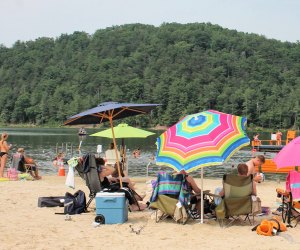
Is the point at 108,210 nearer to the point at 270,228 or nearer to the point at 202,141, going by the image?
the point at 202,141

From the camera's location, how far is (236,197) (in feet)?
24.5

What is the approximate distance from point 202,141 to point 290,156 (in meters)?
1.32

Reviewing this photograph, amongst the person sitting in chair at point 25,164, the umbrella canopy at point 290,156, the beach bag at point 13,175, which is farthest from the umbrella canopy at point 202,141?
the person sitting in chair at point 25,164

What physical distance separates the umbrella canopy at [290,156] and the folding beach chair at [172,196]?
4.88ft

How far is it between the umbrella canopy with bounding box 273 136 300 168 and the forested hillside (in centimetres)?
10378

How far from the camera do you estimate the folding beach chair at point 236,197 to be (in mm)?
7441

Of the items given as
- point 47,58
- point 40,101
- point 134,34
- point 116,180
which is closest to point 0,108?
point 40,101

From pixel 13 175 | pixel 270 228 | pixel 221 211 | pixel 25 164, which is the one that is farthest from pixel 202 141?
pixel 25 164

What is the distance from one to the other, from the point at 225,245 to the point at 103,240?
1633mm

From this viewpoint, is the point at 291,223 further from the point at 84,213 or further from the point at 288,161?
the point at 84,213

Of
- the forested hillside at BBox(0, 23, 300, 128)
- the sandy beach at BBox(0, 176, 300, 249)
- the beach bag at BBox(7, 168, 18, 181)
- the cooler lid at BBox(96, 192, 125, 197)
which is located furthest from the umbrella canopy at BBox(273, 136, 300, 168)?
the forested hillside at BBox(0, 23, 300, 128)

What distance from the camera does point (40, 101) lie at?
146 metres

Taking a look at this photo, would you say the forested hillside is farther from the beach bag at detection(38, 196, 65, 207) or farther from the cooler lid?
the cooler lid

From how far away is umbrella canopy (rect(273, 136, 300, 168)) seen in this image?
284 inches
